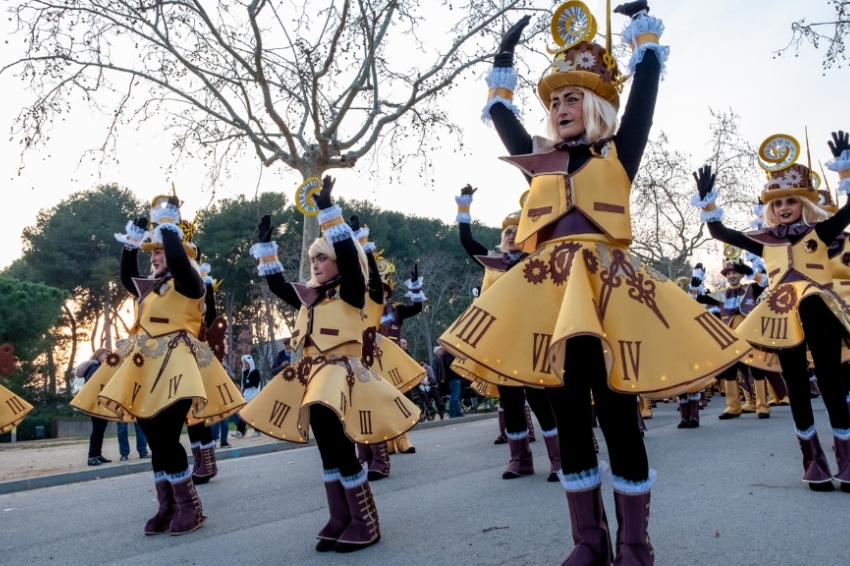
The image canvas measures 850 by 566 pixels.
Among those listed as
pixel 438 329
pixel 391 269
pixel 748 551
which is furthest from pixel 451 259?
pixel 748 551

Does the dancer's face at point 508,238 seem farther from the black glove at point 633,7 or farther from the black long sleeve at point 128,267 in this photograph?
the black glove at point 633,7

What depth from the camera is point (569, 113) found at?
304 cm

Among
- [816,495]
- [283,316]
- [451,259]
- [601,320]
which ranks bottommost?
[816,495]

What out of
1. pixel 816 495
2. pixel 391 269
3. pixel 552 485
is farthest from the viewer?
pixel 391 269

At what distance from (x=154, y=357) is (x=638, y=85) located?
351 centimetres

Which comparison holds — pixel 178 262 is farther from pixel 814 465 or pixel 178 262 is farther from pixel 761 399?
pixel 761 399

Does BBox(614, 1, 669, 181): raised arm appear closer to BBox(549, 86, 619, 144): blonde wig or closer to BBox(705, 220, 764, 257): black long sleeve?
BBox(549, 86, 619, 144): blonde wig

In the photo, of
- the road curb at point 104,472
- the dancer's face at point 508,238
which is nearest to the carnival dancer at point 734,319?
the dancer's face at point 508,238

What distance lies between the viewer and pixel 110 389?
475 cm

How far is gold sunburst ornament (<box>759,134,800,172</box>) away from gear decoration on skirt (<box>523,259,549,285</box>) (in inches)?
130

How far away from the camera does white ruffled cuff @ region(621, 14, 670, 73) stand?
9.97ft

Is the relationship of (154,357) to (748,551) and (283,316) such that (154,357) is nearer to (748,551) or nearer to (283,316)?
(748,551)

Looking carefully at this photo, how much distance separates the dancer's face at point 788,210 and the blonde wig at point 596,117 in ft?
9.18

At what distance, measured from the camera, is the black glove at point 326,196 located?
422 centimetres
